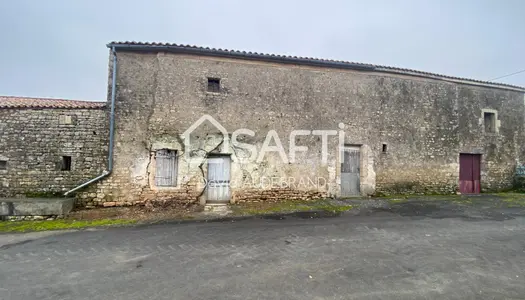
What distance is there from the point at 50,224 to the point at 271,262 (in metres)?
5.75

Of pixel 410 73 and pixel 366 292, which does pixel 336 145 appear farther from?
pixel 366 292

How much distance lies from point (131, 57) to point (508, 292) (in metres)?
9.77

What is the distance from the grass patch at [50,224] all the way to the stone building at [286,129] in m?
1.40

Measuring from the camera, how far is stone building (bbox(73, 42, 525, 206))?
791 cm

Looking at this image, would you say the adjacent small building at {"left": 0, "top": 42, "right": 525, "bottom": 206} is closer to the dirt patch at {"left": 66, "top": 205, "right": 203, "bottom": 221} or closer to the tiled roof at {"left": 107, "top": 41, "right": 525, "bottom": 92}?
the tiled roof at {"left": 107, "top": 41, "right": 525, "bottom": 92}

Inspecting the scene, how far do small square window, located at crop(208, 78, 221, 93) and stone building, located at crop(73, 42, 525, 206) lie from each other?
0.11ft

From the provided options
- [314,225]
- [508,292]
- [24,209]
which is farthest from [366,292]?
[24,209]

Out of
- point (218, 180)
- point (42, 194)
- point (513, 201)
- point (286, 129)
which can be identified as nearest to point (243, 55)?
point (286, 129)

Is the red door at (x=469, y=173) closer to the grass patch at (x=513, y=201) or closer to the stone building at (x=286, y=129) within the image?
the stone building at (x=286, y=129)

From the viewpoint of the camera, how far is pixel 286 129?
8945mm

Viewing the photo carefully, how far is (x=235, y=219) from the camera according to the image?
652 cm

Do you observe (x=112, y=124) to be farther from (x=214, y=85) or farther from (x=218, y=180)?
(x=218, y=180)

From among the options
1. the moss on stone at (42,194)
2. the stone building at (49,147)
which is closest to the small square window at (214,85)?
the stone building at (49,147)

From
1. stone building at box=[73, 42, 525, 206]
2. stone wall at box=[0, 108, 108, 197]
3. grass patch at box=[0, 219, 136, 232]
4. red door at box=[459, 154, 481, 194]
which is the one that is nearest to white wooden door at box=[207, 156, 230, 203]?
stone building at box=[73, 42, 525, 206]
